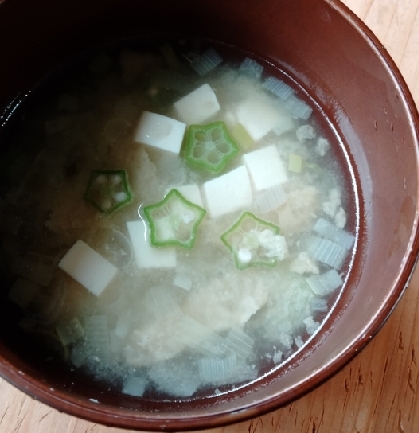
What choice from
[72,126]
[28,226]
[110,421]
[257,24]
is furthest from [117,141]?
[110,421]

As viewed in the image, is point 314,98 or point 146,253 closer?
point 146,253

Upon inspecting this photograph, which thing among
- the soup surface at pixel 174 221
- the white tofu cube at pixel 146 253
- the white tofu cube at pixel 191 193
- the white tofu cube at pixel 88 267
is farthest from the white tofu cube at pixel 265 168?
the white tofu cube at pixel 88 267

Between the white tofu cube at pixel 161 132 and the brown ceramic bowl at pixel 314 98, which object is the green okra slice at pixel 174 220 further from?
the brown ceramic bowl at pixel 314 98

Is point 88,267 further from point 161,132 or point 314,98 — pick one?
point 314,98

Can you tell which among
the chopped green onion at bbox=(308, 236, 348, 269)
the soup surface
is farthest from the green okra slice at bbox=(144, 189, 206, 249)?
the chopped green onion at bbox=(308, 236, 348, 269)

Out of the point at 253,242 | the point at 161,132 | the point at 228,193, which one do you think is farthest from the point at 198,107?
the point at 253,242

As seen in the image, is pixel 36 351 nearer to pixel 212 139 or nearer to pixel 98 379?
pixel 98 379

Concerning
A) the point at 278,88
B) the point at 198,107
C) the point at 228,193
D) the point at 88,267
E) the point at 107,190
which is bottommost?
the point at 88,267

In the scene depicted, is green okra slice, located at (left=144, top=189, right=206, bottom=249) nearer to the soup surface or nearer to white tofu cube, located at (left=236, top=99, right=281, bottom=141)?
the soup surface
